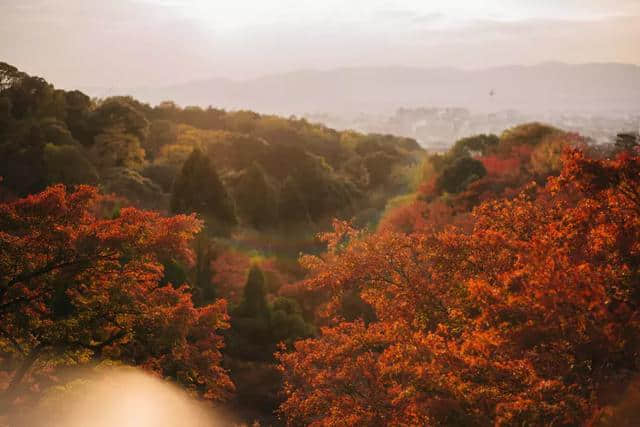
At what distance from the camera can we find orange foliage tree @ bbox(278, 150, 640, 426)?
1115cm

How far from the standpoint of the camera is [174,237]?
1717 centimetres

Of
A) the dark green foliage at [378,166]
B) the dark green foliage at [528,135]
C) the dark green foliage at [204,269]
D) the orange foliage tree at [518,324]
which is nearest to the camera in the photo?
the orange foliage tree at [518,324]

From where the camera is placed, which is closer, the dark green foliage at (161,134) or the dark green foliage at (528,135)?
the dark green foliage at (528,135)

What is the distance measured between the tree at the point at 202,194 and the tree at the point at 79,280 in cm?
2857

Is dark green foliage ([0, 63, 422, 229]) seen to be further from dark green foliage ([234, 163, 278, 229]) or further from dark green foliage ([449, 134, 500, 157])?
dark green foliage ([449, 134, 500, 157])

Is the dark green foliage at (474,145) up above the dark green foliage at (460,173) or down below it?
above

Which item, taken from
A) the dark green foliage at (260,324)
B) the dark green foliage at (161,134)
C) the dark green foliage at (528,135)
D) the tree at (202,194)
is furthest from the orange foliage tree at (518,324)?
the dark green foliage at (161,134)

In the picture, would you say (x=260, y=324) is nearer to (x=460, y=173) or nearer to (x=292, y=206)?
(x=292, y=206)

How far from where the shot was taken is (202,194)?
4706cm

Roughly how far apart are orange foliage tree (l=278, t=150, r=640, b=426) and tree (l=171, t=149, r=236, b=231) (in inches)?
1215

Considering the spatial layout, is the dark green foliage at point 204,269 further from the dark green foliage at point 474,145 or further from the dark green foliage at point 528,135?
the dark green foliage at point 474,145

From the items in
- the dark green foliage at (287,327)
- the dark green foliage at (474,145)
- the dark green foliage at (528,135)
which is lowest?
the dark green foliage at (287,327)

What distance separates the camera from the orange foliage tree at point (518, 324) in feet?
36.6

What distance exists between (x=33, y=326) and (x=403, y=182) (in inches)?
3184
